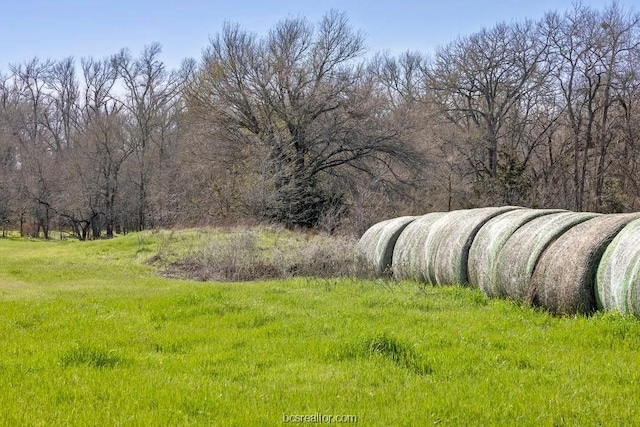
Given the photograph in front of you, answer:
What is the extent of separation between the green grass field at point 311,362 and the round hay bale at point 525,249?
0.39 meters

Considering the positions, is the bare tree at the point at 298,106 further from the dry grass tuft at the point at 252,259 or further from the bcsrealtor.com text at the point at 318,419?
the bcsrealtor.com text at the point at 318,419

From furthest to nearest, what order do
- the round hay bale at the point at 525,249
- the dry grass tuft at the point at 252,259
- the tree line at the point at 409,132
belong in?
the tree line at the point at 409,132 → the dry grass tuft at the point at 252,259 → the round hay bale at the point at 525,249

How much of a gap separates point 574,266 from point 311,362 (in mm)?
3924

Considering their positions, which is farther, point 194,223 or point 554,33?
point 554,33

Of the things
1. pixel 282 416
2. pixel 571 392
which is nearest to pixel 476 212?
pixel 571 392

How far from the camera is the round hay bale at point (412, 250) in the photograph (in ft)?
38.9

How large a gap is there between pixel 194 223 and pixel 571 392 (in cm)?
2744

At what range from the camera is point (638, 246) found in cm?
655

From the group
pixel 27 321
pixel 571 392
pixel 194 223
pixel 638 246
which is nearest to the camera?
pixel 571 392

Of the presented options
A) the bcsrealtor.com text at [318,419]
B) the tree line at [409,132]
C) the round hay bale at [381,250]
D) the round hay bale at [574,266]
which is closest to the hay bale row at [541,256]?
the round hay bale at [574,266]

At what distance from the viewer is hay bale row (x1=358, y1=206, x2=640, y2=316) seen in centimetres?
683

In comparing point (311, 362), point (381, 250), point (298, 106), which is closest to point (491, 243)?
point (381, 250)

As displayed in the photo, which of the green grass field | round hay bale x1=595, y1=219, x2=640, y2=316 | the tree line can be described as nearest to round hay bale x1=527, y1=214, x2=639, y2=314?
round hay bale x1=595, y1=219, x2=640, y2=316

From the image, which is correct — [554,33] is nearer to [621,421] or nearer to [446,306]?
[446,306]
